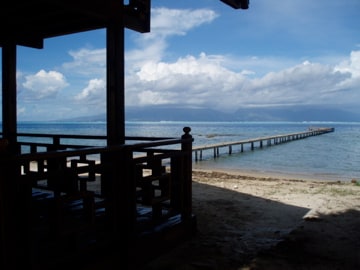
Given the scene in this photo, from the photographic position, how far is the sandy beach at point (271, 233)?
434 cm

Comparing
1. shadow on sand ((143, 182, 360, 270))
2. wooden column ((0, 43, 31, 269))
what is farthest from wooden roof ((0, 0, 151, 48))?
shadow on sand ((143, 182, 360, 270))

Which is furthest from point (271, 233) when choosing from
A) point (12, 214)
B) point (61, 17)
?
point (61, 17)

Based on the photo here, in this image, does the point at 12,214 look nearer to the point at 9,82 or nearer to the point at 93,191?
the point at 93,191

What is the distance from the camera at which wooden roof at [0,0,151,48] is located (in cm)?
432

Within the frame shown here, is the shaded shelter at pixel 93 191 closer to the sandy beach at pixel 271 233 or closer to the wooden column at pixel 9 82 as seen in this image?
the wooden column at pixel 9 82

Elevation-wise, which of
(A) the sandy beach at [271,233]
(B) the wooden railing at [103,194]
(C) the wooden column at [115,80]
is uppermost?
(C) the wooden column at [115,80]

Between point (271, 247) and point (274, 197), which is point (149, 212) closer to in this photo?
point (271, 247)

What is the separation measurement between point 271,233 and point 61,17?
5.02m

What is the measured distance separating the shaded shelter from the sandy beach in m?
0.47

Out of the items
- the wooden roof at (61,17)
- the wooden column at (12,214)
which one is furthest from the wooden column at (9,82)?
the wooden column at (12,214)

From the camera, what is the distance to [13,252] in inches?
109

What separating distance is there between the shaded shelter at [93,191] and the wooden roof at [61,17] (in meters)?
0.02

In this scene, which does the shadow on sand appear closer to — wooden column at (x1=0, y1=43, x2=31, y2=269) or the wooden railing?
the wooden railing

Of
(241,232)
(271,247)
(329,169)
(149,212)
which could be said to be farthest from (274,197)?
(329,169)
